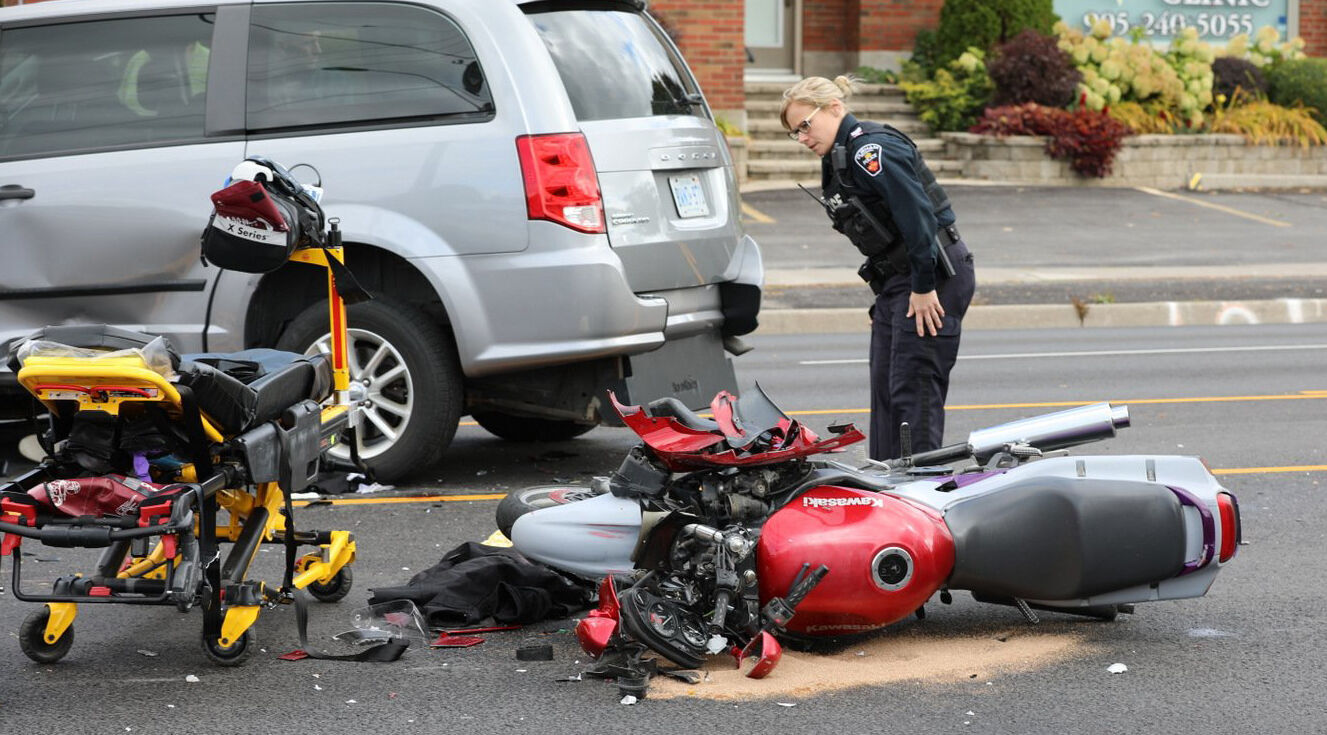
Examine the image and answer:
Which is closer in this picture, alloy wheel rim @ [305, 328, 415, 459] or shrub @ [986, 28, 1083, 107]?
alloy wheel rim @ [305, 328, 415, 459]

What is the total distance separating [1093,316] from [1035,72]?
791 cm

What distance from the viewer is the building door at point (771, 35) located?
23.6m

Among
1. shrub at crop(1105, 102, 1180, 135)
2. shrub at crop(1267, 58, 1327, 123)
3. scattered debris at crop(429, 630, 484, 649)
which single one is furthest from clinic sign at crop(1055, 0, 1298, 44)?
scattered debris at crop(429, 630, 484, 649)

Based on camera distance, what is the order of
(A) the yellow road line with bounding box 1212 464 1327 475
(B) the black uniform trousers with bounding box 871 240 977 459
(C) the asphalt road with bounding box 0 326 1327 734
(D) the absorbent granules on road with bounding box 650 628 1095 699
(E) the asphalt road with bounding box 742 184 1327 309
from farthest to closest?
(E) the asphalt road with bounding box 742 184 1327 309
(A) the yellow road line with bounding box 1212 464 1327 475
(B) the black uniform trousers with bounding box 871 240 977 459
(D) the absorbent granules on road with bounding box 650 628 1095 699
(C) the asphalt road with bounding box 0 326 1327 734

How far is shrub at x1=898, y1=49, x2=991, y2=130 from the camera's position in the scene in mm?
21375

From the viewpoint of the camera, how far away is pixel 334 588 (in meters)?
5.47

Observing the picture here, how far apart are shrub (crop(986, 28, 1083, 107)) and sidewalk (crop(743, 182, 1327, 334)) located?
5758 mm

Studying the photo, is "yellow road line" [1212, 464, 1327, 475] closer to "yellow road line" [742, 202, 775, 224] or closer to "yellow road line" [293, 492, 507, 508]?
"yellow road line" [293, 492, 507, 508]

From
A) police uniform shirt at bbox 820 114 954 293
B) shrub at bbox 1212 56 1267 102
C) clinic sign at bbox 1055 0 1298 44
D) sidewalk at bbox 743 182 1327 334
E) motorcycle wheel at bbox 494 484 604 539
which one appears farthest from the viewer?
clinic sign at bbox 1055 0 1298 44

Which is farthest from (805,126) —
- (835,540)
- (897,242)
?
(835,540)

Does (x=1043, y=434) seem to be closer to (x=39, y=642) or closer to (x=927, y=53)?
(x=39, y=642)

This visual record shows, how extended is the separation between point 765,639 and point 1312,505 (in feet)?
11.0

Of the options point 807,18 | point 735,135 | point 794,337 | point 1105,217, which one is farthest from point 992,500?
point 807,18

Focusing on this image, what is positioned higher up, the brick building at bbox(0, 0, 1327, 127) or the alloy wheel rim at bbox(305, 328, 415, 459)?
the brick building at bbox(0, 0, 1327, 127)
